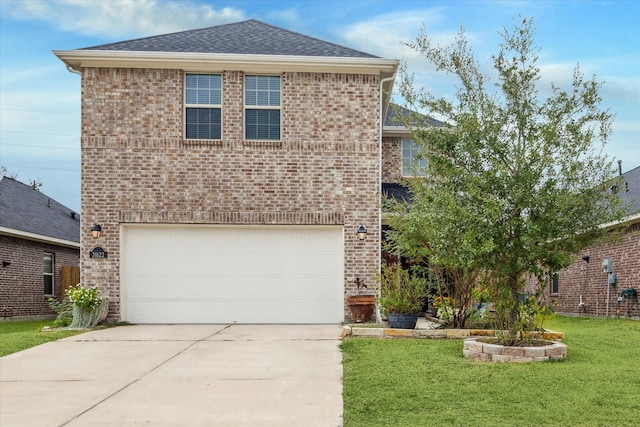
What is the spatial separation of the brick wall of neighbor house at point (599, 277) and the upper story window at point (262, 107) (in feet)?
26.3

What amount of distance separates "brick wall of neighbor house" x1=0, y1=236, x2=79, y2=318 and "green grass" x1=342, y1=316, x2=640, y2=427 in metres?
12.7

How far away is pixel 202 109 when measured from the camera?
47.0ft

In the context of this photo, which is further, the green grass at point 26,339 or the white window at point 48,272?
the white window at point 48,272

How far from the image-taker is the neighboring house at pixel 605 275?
632 inches

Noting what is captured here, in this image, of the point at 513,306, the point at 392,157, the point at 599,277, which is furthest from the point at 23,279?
the point at 599,277

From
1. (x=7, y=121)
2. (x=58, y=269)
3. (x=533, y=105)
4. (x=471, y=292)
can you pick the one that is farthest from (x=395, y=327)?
(x=7, y=121)

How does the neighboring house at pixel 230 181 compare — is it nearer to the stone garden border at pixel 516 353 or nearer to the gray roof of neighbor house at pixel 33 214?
the stone garden border at pixel 516 353

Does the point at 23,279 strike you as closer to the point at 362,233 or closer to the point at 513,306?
the point at 362,233

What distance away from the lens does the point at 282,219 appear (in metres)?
14.1

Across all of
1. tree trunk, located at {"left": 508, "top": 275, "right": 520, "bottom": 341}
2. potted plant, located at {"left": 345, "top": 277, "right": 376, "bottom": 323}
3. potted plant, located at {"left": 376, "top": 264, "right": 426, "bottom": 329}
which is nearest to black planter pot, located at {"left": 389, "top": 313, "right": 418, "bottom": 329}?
potted plant, located at {"left": 376, "top": 264, "right": 426, "bottom": 329}

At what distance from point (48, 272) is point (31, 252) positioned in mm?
1419

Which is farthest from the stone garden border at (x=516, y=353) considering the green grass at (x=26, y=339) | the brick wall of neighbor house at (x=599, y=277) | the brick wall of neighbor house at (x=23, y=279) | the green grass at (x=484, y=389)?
the brick wall of neighbor house at (x=23, y=279)

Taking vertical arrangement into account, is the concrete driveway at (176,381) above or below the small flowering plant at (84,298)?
below

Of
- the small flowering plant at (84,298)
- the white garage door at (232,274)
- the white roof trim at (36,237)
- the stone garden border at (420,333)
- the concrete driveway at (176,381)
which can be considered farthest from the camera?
the white roof trim at (36,237)
